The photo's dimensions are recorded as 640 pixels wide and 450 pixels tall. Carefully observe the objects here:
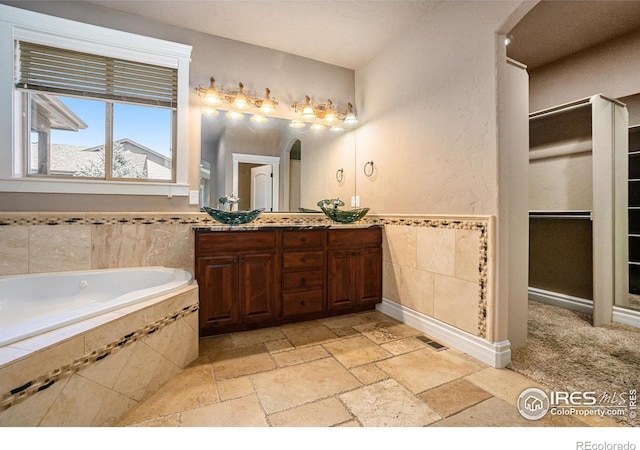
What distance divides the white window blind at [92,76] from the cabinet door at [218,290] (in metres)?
1.45

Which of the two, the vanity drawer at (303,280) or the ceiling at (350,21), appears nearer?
the ceiling at (350,21)

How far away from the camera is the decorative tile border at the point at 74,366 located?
0.89 m

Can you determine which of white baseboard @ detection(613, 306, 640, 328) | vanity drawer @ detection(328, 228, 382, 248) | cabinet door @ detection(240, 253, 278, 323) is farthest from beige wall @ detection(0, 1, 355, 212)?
white baseboard @ detection(613, 306, 640, 328)

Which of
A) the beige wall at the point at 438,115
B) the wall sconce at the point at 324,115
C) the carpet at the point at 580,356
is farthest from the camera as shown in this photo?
the wall sconce at the point at 324,115

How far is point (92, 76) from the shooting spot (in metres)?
2.25

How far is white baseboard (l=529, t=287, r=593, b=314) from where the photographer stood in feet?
9.00

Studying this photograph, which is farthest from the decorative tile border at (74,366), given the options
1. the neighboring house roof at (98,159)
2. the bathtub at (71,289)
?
the neighboring house roof at (98,159)

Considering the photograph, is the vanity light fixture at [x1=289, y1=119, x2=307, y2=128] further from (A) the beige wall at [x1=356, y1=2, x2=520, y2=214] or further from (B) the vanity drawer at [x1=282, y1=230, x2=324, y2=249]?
(B) the vanity drawer at [x1=282, y1=230, x2=324, y2=249]

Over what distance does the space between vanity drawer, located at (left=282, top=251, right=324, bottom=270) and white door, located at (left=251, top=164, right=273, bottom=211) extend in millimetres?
662

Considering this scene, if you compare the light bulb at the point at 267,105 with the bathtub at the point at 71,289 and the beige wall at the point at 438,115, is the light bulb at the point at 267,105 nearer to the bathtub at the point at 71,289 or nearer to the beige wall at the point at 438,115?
the beige wall at the point at 438,115

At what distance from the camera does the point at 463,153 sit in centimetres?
203

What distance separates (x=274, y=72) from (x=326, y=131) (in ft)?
2.63

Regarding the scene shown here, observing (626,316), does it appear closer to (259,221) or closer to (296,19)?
(259,221)
